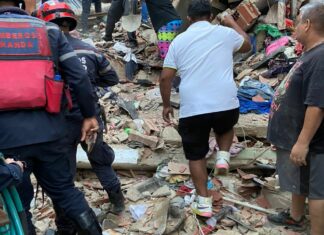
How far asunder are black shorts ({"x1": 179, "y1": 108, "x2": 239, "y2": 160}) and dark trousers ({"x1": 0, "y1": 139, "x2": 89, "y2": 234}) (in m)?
1.26

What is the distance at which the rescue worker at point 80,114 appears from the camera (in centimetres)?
371

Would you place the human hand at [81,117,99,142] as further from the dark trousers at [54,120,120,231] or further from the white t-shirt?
the white t-shirt

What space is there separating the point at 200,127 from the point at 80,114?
1152mm

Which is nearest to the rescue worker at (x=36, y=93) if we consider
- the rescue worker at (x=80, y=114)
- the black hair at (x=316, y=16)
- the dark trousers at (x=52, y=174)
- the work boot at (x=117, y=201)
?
the dark trousers at (x=52, y=174)

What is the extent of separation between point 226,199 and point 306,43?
1.83 metres

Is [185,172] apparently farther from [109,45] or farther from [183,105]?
[109,45]

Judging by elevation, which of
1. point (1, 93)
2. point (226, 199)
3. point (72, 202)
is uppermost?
point (1, 93)

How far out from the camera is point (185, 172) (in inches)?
199

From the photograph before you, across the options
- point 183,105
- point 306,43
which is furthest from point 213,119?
point 306,43

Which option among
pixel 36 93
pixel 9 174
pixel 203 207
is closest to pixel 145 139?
pixel 203 207

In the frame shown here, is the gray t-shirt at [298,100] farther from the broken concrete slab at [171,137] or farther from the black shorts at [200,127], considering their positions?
the broken concrete slab at [171,137]

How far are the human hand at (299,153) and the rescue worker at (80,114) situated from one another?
1.65 meters

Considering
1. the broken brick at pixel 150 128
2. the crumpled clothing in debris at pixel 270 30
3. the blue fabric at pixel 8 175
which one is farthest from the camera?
the crumpled clothing in debris at pixel 270 30

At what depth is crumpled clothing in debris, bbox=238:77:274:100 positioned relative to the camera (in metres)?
6.34
